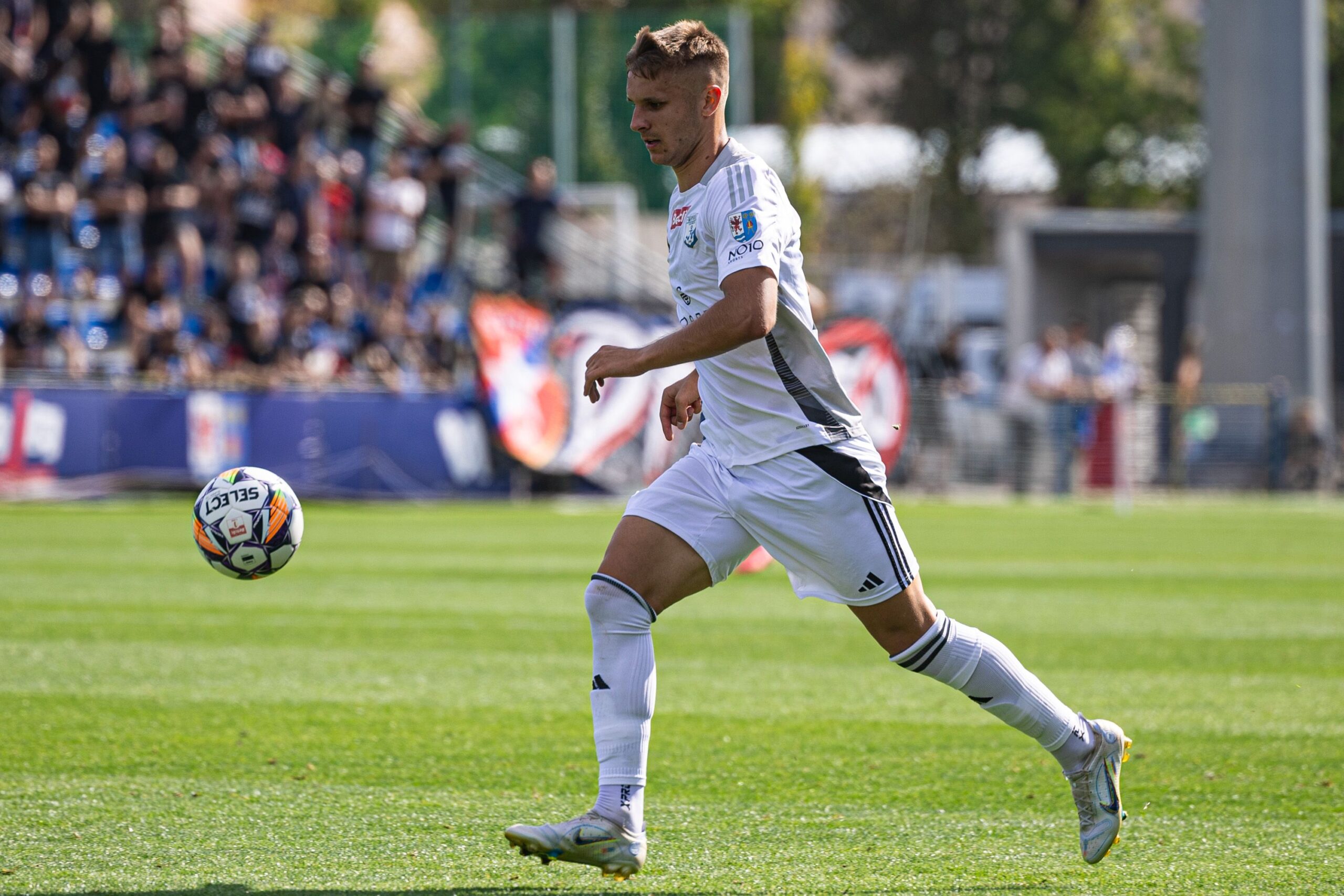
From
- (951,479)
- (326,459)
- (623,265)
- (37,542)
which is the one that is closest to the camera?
(37,542)

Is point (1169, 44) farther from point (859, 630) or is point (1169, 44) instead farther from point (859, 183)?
point (859, 630)

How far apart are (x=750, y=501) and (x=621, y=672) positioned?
614 millimetres

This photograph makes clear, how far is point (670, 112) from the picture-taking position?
4.52 m

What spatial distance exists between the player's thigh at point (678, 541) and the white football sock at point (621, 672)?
5 centimetres

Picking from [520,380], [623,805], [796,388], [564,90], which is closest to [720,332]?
[796,388]

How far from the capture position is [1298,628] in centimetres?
999

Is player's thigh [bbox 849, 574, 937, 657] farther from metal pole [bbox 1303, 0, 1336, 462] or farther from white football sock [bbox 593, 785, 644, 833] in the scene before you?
metal pole [bbox 1303, 0, 1336, 462]

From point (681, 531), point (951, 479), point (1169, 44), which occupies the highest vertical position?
point (1169, 44)

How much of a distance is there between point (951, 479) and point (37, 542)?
588 inches

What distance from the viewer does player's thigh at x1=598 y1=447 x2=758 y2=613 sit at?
453 centimetres

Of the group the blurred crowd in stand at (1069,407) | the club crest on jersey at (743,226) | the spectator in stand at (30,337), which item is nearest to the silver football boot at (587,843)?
the club crest on jersey at (743,226)

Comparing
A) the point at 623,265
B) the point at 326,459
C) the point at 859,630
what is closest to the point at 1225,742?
the point at 859,630

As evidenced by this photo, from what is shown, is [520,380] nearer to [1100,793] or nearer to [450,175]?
[450,175]

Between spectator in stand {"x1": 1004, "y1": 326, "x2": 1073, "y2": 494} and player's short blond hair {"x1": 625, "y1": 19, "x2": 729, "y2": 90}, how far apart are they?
20740 millimetres
